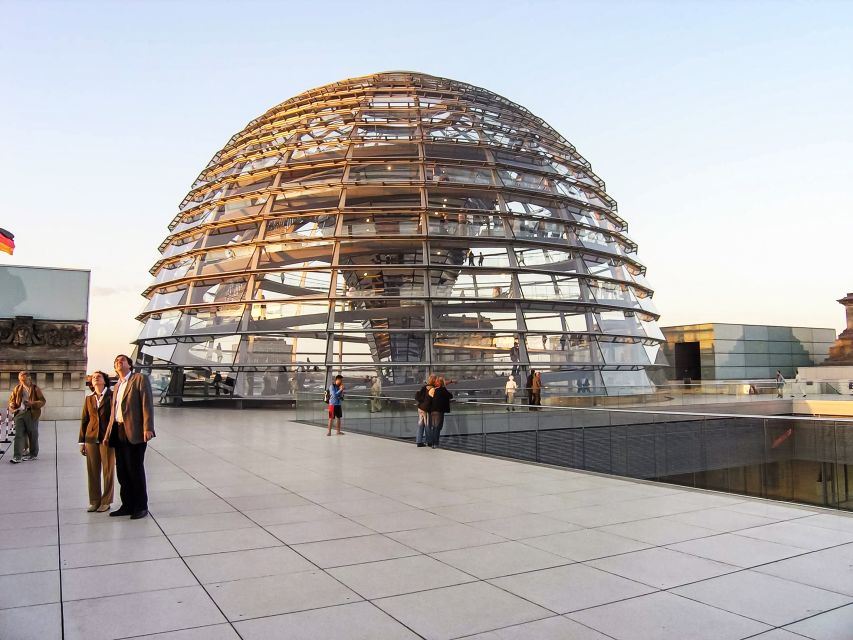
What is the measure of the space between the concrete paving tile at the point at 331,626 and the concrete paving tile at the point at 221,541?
2.06 metres

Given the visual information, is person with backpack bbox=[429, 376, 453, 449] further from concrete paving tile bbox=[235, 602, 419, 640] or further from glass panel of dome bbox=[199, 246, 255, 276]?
glass panel of dome bbox=[199, 246, 255, 276]

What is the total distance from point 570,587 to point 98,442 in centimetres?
612

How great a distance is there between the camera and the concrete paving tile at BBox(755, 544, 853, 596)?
5562 millimetres

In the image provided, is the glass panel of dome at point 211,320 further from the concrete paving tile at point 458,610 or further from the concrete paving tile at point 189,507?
the concrete paving tile at point 458,610

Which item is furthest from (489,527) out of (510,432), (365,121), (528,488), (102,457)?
(365,121)

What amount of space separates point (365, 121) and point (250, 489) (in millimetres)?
22252

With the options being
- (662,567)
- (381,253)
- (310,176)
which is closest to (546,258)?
(381,253)

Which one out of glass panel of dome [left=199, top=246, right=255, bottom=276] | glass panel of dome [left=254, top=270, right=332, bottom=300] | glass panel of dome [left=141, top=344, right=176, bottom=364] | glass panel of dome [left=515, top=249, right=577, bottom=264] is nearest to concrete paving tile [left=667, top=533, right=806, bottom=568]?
glass panel of dome [left=515, top=249, right=577, bottom=264]

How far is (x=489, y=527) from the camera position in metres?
7.64

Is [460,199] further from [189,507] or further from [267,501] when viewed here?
[189,507]

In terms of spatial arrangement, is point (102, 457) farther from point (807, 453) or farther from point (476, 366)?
point (476, 366)

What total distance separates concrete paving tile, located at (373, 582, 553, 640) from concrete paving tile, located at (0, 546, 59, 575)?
3.11 meters

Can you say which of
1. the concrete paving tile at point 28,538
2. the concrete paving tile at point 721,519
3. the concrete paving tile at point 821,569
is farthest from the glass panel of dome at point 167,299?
the concrete paving tile at point 821,569

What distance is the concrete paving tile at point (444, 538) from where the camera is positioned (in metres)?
6.82
